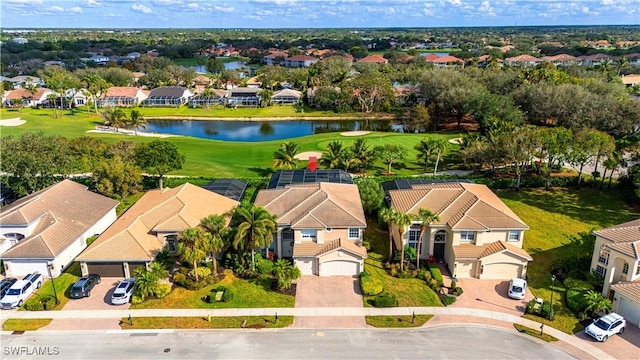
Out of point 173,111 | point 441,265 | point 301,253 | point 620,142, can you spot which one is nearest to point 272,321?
point 301,253

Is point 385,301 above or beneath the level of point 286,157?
beneath

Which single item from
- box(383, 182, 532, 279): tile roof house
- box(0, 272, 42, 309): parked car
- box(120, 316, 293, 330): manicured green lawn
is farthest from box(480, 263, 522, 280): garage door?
box(0, 272, 42, 309): parked car

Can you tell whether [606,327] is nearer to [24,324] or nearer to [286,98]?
[24,324]

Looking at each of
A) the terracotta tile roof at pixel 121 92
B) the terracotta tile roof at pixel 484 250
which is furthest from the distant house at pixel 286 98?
the terracotta tile roof at pixel 484 250

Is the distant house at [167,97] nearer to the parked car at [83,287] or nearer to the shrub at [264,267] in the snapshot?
the parked car at [83,287]

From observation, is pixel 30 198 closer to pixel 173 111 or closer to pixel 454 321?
pixel 454 321

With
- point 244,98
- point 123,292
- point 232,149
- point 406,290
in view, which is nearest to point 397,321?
point 406,290
